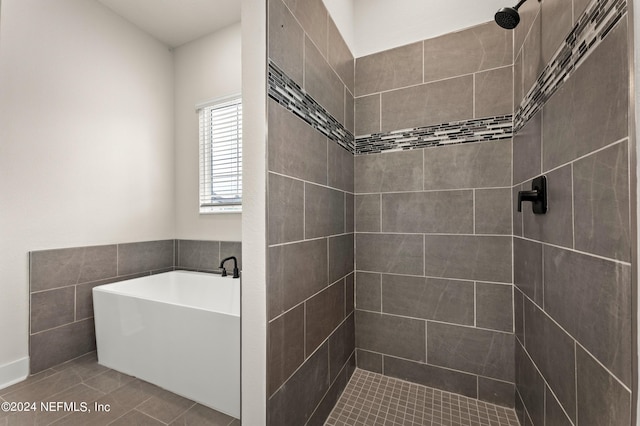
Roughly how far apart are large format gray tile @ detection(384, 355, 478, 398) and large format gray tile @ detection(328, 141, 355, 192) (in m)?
1.24

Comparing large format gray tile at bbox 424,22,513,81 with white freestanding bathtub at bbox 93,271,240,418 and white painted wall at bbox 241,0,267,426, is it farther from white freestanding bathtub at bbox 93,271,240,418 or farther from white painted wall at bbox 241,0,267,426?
white freestanding bathtub at bbox 93,271,240,418

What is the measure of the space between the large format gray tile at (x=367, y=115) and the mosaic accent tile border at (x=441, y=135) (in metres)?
0.05

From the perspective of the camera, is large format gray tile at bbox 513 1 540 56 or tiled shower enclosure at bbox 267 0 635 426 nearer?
tiled shower enclosure at bbox 267 0 635 426

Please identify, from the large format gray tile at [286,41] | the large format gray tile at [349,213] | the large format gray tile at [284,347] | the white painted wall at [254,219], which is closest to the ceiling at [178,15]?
the large format gray tile at [286,41]

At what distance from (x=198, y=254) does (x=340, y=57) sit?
89.4 inches

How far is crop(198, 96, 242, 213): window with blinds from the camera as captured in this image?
2.71 metres

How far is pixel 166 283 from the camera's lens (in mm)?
2693

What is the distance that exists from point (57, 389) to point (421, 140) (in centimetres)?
289

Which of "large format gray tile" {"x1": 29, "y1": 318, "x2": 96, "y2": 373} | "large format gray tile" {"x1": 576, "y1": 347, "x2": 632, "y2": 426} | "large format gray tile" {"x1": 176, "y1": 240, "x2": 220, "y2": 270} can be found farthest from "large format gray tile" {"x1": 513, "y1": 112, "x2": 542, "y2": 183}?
"large format gray tile" {"x1": 29, "y1": 318, "x2": 96, "y2": 373}

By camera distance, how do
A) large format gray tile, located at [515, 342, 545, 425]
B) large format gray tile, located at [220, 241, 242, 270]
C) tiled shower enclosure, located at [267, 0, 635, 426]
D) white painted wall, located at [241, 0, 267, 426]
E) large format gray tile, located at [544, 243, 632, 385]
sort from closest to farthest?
large format gray tile, located at [544, 243, 632, 385] → tiled shower enclosure, located at [267, 0, 635, 426] → white painted wall, located at [241, 0, 267, 426] → large format gray tile, located at [515, 342, 545, 425] → large format gray tile, located at [220, 241, 242, 270]

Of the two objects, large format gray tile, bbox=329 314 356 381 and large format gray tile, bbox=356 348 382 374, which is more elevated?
large format gray tile, bbox=329 314 356 381

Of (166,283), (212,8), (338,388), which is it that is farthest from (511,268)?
(212,8)

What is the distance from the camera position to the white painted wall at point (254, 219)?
1078mm

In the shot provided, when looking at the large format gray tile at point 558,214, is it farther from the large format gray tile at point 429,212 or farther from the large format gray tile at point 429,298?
the large format gray tile at point 429,298
